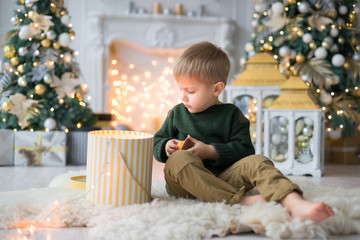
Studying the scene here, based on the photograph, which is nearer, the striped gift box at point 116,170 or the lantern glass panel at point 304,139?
the striped gift box at point 116,170

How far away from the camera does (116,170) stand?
1244mm

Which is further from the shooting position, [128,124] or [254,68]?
[128,124]

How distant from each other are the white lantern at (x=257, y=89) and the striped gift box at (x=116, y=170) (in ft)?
5.17

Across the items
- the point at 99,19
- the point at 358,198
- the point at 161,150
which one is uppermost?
the point at 99,19

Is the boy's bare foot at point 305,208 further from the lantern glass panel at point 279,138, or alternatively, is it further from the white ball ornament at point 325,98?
the white ball ornament at point 325,98

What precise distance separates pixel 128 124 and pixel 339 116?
2.32 m

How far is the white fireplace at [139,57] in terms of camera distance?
13.9 feet

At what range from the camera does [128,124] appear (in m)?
4.50

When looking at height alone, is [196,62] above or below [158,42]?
below

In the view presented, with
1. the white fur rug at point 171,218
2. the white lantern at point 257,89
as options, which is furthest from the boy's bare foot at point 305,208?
the white lantern at point 257,89

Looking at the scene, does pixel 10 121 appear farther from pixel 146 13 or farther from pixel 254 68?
pixel 146 13

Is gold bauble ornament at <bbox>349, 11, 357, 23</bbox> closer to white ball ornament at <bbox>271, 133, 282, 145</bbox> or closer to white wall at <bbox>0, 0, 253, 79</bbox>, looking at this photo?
white ball ornament at <bbox>271, 133, 282, 145</bbox>

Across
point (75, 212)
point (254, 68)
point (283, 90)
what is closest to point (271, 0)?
point (254, 68)

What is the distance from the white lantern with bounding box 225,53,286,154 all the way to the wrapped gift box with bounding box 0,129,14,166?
1.40m
